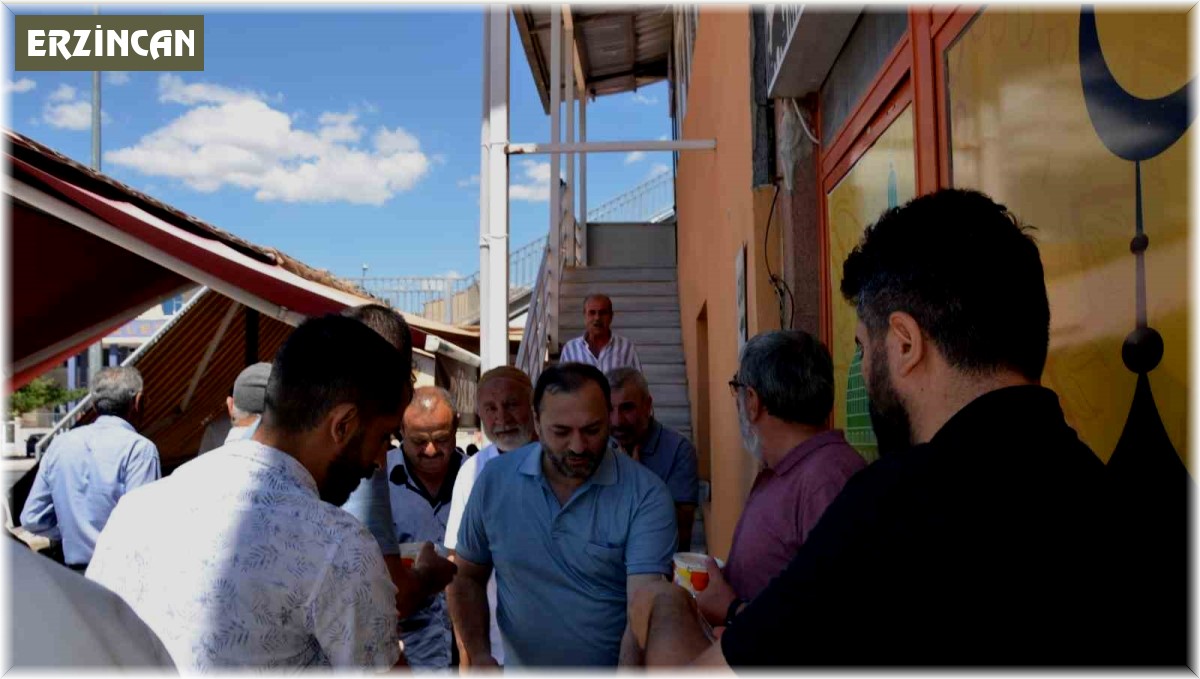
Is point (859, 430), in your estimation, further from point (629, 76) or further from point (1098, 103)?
point (629, 76)

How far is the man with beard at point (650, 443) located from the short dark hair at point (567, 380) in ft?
5.43

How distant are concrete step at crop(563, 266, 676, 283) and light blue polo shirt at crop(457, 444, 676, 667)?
31.9 feet

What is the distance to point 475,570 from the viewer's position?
2775 millimetres

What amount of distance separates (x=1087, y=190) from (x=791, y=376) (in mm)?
732

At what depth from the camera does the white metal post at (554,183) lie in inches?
380

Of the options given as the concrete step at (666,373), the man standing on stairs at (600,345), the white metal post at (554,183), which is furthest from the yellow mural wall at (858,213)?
the concrete step at (666,373)

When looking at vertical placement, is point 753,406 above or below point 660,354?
below

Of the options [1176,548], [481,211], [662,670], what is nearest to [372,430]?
[662,670]

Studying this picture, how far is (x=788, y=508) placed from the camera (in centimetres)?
202

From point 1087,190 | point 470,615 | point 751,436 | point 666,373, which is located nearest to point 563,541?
point 470,615

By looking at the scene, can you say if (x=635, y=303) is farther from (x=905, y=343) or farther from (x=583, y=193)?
(x=905, y=343)

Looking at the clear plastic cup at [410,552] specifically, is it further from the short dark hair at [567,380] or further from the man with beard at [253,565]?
the man with beard at [253,565]

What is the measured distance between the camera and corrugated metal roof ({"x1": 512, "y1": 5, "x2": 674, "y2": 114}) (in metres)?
12.6

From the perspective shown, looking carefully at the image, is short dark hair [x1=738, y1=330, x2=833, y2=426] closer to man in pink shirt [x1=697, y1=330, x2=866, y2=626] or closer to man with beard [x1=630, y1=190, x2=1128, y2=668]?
man in pink shirt [x1=697, y1=330, x2=866, y2=626]
